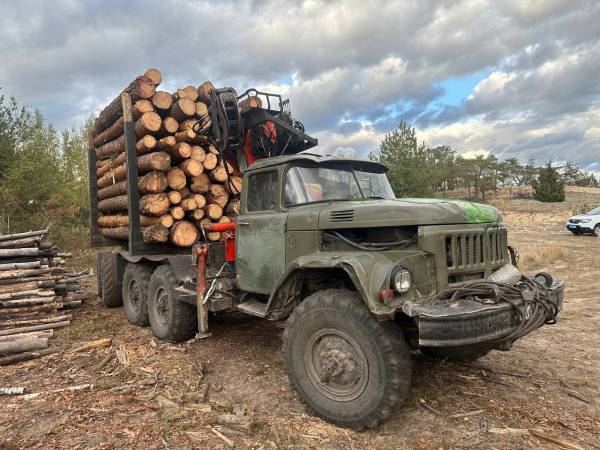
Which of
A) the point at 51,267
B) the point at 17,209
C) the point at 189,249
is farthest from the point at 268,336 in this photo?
the point at 17,209

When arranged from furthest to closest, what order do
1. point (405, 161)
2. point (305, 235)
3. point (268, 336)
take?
1. point (405, 161)
2. point (268, 336)
3. point (305, 235)

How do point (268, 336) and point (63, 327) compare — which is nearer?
point (268, 336)

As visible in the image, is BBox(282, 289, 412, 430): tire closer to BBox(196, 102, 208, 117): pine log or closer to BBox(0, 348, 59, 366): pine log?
BBox(0, 348, 59, 366): pine log

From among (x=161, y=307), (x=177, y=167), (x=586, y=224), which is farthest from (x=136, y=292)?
(x=586, y=224)

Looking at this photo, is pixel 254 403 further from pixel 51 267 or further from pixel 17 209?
pixel 17 209

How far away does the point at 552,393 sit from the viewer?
162 inches

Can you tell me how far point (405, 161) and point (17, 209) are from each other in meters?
19.5

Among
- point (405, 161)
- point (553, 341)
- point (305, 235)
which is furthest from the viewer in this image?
point (405, 161)

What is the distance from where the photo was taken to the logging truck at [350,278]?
3330 millimetres

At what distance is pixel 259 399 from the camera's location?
4.15 m

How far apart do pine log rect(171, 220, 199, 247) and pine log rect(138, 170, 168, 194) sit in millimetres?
606

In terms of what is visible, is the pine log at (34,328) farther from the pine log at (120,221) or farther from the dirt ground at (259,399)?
the pine log at (120,221)

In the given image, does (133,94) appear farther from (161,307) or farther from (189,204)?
(161,307)

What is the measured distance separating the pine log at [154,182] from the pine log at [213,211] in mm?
726
